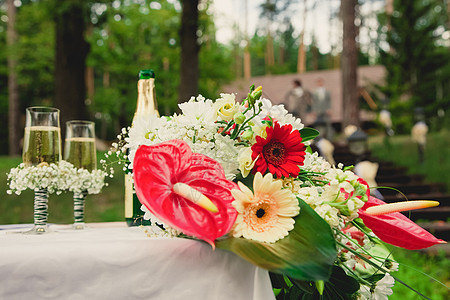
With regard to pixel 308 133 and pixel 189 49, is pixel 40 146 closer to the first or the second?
pixel 308 133

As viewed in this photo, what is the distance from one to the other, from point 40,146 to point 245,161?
630mm

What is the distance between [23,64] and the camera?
14.4 metres

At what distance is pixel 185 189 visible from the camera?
3.12 ft

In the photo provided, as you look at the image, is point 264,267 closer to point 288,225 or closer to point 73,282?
point 288,225

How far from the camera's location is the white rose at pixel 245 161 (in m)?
1.03

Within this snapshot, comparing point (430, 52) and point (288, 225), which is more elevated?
point (430, 52)

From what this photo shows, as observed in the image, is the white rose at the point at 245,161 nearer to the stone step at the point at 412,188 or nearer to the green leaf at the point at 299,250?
the green leaf at the point at 299,250

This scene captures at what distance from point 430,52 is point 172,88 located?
8.41 m

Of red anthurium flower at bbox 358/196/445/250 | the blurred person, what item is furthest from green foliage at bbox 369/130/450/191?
red anthurium flower at bbox 358/196/445/250

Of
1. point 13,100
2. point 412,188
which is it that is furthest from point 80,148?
point 13,100

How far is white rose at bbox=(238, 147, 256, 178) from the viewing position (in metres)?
1.03

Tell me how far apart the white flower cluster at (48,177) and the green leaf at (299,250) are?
2.00ft

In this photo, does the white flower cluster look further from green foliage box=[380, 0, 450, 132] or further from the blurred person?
green foliage box=[380, 0, 450, 132]

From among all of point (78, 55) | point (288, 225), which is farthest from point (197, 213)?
point (78, 55)
